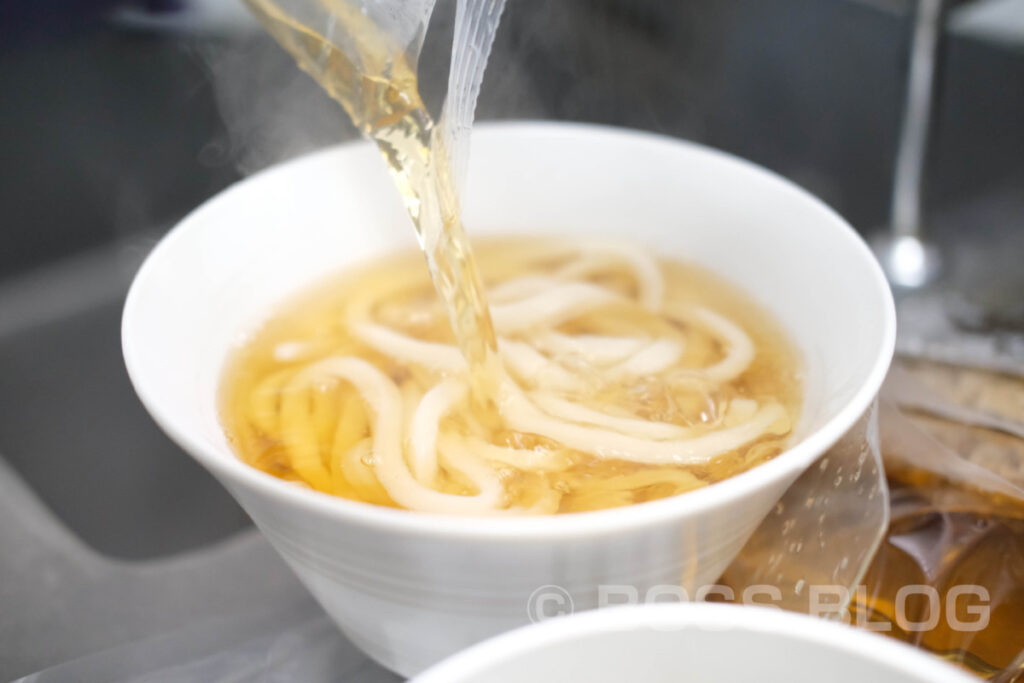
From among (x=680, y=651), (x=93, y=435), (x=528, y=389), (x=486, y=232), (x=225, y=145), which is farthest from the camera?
(x=225, y=145)

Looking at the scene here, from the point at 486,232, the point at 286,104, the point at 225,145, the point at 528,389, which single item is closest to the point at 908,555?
the point at 528,389

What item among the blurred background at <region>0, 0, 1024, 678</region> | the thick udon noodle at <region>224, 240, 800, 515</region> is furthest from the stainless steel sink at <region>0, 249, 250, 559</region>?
the thick udon noodle at <region>224, 240, 800, 515</region>

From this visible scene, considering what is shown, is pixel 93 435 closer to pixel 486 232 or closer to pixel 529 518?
pixel 486 232

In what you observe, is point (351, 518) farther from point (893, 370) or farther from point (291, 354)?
point (893, 370)

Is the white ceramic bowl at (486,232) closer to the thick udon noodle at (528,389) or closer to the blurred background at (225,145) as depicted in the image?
the thick udon noodle at (528,389)

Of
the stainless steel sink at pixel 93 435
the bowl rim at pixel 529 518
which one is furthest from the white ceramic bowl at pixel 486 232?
the stainless steel sink at pixel 93 435

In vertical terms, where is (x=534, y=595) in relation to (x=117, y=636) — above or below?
above

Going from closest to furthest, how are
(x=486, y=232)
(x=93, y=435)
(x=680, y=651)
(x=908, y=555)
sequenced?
(x=680, y=651), (x=908, y=555), (x=486, y=232), (x=93, y=435)

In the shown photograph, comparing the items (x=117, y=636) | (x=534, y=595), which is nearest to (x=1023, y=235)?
(x=534, y=595)
